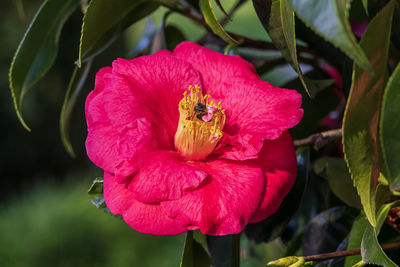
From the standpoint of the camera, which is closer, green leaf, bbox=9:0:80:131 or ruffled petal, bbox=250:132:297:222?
ruffled petal, bbox=250:132:297:222

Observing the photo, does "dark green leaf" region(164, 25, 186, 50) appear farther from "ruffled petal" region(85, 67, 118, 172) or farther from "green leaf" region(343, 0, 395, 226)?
"green leaf" region(343, 0, 395, 226)

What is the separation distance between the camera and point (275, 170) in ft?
1.06

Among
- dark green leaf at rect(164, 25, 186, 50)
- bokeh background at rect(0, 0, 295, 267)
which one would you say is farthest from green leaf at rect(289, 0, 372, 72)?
bokeh background at rect(0, 0, 295, 267)

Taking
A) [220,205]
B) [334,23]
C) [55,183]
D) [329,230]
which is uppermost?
[334,23]

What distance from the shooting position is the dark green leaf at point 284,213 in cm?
42

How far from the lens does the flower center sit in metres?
0.35

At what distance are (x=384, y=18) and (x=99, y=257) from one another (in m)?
2.26

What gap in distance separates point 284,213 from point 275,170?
106 millimetres

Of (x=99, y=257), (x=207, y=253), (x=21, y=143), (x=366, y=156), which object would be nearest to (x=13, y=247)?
(x=99, y=257)

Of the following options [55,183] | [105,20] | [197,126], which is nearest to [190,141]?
[197,126]

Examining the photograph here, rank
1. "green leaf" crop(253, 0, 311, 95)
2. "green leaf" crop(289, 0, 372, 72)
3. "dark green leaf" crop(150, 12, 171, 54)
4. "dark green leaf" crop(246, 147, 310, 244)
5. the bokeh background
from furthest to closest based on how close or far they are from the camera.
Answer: the bokeh background < "dark green leaf" crop(150, 12, 171, 54) < "dark green leaf" crop(246, 147, 310, 244) < "green leaf" crop(253, 0, 311, 95) < "green leaf" crop(289, 0, 372, 72)

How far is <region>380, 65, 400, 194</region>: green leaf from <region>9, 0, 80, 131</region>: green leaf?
11.6 inches

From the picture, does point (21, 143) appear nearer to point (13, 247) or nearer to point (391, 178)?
point (13, 247)

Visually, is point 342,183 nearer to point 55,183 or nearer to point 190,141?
point 190,141
